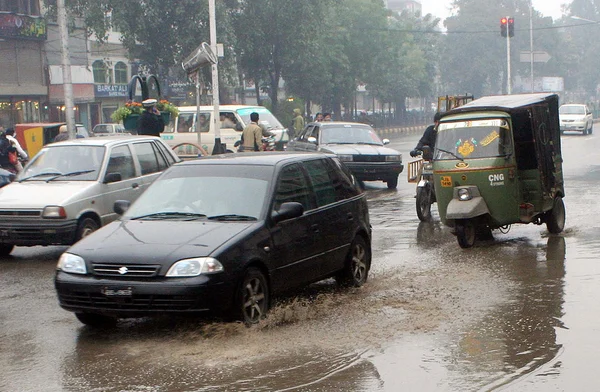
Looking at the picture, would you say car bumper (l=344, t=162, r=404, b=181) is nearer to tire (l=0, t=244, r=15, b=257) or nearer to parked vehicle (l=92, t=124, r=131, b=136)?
tire (l=0, t=244, r=15, b=257)

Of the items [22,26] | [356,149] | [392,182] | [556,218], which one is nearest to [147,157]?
[556,218]

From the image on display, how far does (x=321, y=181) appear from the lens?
9867mm

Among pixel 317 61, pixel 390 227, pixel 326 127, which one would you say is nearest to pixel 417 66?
pixel 317 61

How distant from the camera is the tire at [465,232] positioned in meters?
12.9

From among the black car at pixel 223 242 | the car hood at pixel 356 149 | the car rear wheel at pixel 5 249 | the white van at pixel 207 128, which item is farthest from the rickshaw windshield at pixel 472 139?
the white van at pixel 207 128

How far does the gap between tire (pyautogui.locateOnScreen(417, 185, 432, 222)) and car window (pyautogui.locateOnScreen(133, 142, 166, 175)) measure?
14.7 ft

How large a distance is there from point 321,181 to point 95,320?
2.75 m

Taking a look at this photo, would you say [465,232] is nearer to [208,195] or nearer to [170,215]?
[208,195]

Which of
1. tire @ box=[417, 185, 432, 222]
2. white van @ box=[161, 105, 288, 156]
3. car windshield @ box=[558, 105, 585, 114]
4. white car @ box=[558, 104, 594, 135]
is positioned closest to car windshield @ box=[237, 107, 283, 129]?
white van @ box=[161, 105, 288, 156]

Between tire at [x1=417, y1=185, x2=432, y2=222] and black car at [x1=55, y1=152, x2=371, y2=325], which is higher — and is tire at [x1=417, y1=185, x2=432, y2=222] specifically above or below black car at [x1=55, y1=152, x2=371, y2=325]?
below

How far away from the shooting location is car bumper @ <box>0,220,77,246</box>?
12.4m

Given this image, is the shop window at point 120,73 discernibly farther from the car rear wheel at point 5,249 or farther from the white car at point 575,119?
Answer: the car rear wheel at point 5,249

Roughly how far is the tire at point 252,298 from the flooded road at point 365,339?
0.11 metres

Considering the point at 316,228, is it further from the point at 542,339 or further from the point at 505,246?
the point at 505,246
